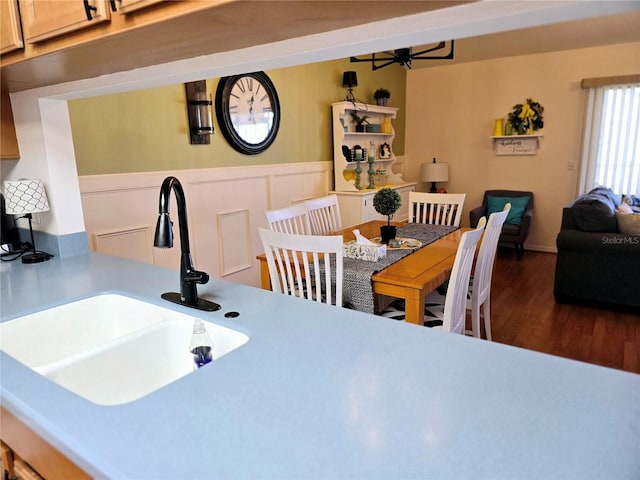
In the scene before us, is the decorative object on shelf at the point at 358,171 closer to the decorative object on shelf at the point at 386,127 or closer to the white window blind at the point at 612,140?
the decorative object on shelf at the point at 386,127

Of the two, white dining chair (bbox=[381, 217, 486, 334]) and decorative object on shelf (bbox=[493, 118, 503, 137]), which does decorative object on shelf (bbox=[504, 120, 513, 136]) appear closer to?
decorative object on shelf (bbox=[493, 118, 503, 137])

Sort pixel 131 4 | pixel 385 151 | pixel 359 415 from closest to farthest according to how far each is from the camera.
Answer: pixel 359 415, pixel 131 4, pixel 385 151

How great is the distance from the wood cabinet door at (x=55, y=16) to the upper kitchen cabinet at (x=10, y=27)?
3 centimetres

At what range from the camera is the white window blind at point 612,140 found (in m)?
4.93

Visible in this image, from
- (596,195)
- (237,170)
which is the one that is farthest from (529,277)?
(237,170)

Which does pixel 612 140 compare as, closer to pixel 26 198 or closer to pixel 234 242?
pixel 234 242

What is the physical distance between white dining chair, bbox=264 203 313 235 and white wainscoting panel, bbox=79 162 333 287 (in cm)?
71

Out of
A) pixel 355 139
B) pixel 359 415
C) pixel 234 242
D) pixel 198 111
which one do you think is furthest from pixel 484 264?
pixel 355 139

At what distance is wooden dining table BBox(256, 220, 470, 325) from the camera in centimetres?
200

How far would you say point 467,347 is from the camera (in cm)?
102

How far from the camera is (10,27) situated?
3.98 feet

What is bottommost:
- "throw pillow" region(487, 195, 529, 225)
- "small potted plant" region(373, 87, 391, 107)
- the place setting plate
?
"throw pillow" region(487, 195, 529, 225)

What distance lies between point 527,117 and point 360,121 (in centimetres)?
224

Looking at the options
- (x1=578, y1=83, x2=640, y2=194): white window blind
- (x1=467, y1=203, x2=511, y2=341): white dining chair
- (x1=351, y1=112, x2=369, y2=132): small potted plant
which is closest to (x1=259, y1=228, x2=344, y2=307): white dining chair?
(x1=467, y1=203, x2=511, y2=341): white dining chair
